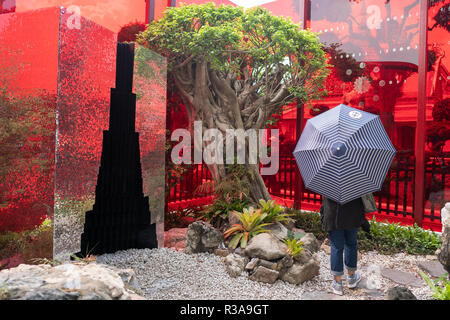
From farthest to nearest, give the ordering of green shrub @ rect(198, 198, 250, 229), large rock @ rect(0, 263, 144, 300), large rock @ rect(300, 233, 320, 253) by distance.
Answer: green shrub @ rect(198, 198, 250, 229)
large rock @ rect(300, 233, 320, 253)
large rock @ rect(0, 263, 144, 300)

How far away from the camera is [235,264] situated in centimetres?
442

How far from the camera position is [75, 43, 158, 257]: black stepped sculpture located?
4.43 metres

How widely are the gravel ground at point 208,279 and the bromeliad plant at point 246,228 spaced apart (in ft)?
1.37

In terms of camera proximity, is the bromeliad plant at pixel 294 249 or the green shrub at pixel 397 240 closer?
the bromeliad plant at pixel 294 249

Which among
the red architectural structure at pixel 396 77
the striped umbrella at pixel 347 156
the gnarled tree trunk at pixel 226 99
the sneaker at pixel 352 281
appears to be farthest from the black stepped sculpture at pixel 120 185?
the sneaker at pixel 352 281

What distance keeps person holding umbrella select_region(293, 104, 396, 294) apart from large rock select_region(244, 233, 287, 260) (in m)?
0.77

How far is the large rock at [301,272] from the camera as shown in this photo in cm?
417

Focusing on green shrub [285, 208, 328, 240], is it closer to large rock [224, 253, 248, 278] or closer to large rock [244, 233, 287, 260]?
large rock [244, 233, 287, 260]

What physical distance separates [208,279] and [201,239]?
105cm

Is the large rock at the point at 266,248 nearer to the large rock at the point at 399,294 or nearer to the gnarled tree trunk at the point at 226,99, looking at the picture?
the large rock at the point at 399,294

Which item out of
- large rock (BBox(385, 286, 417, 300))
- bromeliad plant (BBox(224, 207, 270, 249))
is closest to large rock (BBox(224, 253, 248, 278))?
bromeliad plant (BBox(224, 207, 270, 249))

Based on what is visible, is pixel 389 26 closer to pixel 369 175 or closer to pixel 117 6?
pixel 369 175

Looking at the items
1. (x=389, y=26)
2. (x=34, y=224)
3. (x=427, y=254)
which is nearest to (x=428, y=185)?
(x=427, y=254)
